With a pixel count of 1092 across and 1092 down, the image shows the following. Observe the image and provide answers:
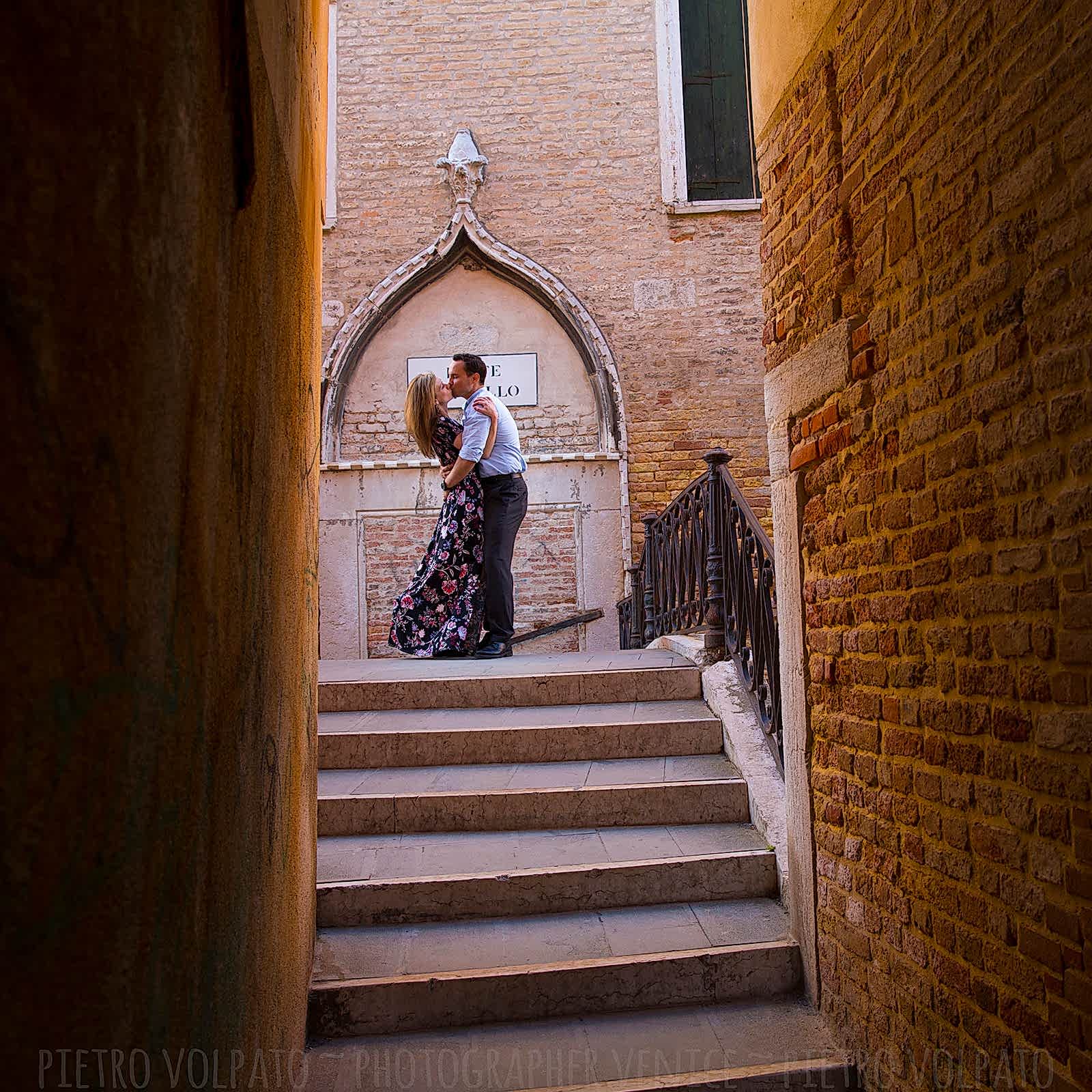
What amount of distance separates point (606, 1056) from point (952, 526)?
180 centimetres

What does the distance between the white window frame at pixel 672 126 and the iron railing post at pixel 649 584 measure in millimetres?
4234

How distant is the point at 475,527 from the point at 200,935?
4.94m

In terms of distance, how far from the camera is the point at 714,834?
3.86 m

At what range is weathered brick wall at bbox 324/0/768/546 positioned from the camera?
9.53 m

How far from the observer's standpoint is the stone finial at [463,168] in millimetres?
9602

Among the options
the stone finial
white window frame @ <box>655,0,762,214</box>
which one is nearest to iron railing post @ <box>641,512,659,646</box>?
white window frame @ <box>655,0,762,214</box>

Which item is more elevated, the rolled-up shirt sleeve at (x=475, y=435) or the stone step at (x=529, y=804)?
the rolled-up shirt sleeve at (x=475, y=435)

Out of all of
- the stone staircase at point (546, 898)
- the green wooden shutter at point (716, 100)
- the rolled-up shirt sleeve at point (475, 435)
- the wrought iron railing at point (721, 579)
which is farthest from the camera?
the green wooden shutter at point (716, 100)

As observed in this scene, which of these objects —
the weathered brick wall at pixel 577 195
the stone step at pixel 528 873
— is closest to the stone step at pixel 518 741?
the stone step at pixel 528 873

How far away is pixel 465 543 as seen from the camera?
6184 mm

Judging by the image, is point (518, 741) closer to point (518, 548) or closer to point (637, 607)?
point (637, 607)

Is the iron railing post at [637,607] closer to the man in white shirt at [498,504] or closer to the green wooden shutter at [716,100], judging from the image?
the man in white shirt at [498,504]

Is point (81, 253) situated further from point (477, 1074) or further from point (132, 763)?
point (477, 1074)

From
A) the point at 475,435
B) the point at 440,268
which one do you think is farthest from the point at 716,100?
the point at 475,435
